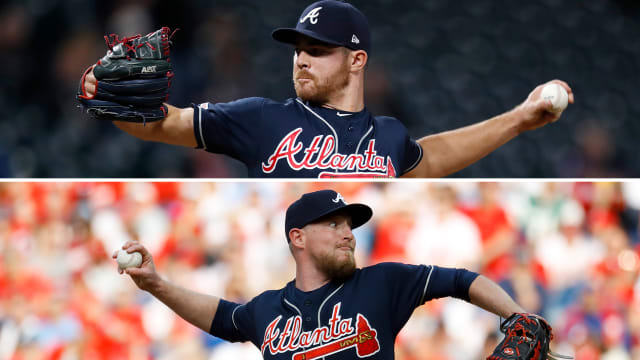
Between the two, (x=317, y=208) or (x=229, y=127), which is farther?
(x=317, y=208)

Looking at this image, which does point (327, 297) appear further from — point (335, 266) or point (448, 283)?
point (448, 283)

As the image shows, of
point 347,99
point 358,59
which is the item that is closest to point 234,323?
point 347,99

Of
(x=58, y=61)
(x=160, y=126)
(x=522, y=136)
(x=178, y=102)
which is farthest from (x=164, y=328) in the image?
(x=522, y=136)

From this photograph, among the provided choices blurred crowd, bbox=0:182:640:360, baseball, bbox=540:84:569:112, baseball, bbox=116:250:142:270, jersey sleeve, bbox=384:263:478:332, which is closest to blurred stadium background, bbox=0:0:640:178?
blurred crowd, bbox=0:182:640:360

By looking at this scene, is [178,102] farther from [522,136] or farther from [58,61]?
[522,136]

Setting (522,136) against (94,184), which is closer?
(94,184)
